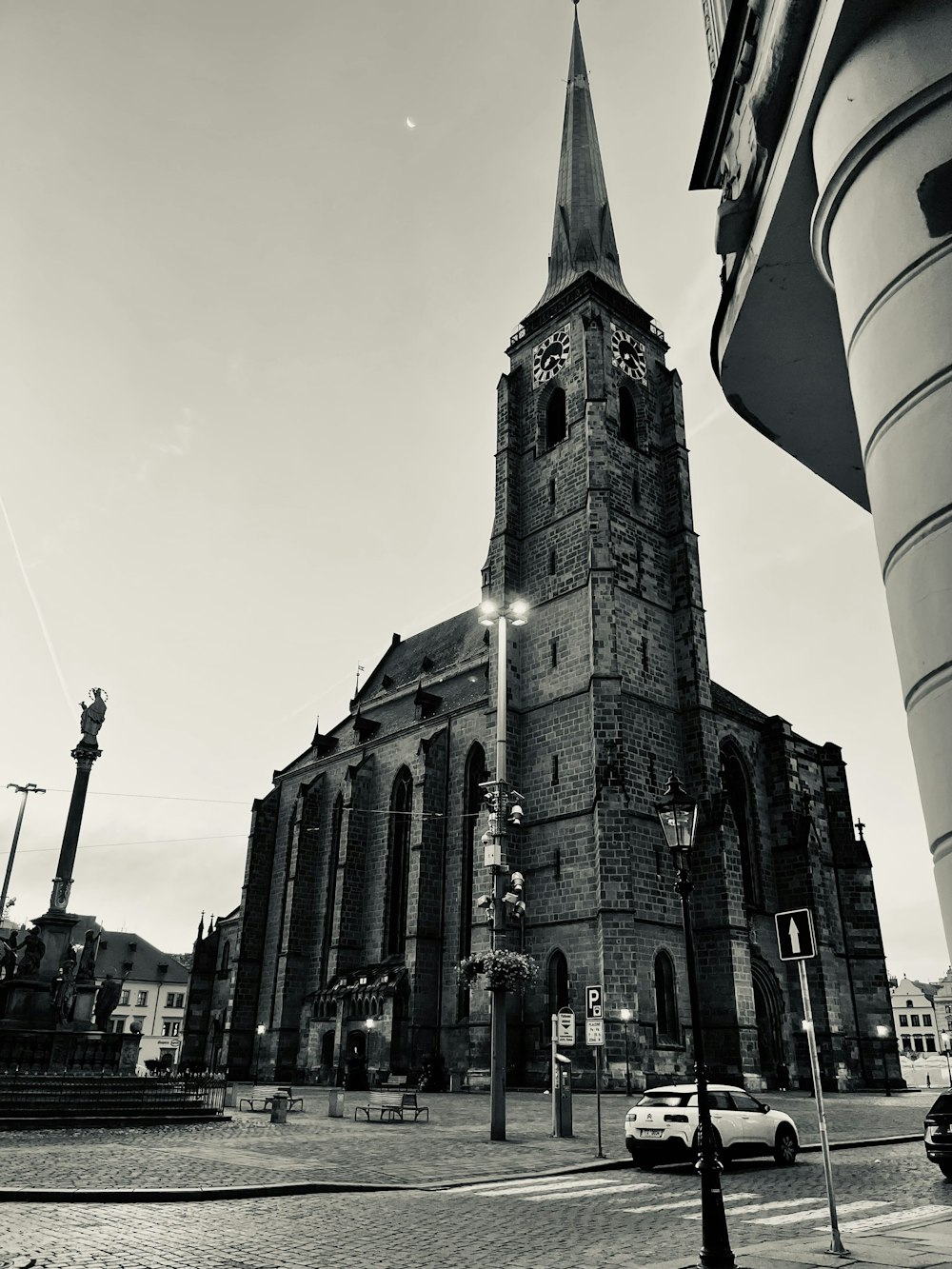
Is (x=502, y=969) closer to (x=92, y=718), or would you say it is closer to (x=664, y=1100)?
(x=664, y=1100)

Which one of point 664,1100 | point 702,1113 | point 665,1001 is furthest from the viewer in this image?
point 665,1001

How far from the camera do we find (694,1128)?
13.0 meters

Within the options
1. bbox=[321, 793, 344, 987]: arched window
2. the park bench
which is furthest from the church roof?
the park bench

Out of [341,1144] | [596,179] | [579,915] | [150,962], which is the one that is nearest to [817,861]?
[579,915]

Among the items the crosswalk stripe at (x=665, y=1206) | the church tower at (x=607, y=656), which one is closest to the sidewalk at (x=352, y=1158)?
the crosswalk stripe at (x=665, y=1206)

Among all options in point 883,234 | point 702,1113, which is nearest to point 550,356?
point 702,1113

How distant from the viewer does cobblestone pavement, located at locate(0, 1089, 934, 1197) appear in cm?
1120

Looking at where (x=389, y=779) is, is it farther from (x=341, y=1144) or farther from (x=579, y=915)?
(x=341, y=1144)

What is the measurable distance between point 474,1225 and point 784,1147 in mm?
7271

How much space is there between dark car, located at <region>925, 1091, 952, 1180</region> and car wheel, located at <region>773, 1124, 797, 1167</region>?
2511 mm

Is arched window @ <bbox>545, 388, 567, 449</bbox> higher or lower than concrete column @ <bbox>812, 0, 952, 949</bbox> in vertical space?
higher

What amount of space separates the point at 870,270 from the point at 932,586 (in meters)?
1.35

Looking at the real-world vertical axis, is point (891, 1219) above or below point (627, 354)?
below

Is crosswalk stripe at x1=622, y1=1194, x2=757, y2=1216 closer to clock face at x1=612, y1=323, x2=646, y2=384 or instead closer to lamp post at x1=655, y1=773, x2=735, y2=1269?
lamp post at x1=655, y1=773, x2=735, y2=1269
